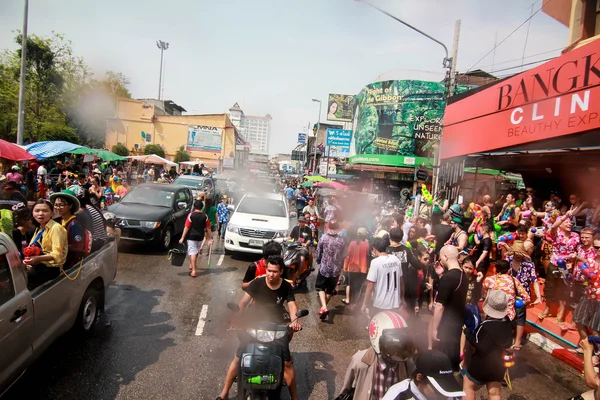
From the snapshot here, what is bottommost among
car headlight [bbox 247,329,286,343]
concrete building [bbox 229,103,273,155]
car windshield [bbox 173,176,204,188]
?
car headlight [bbox 247,329,286,343]

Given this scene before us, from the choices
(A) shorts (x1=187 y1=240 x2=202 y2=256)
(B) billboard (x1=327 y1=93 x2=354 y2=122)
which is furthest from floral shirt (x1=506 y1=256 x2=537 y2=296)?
(B) billboard (x1=327 y1=93 x2=354 y2=122)

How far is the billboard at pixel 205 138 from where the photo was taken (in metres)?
53.9

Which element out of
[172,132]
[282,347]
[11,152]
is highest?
[172,132]

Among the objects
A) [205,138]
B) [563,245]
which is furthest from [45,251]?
[205,138]

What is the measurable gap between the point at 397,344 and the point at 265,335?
1146 mm

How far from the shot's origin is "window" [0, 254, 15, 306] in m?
3.20

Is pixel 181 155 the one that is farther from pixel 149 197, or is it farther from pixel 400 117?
pixel 149 197

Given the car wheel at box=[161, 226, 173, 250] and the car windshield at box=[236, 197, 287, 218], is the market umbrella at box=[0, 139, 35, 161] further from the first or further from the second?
the car windshield at box=[236, 197, 287, 218]

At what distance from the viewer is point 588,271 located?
5371 millimetres

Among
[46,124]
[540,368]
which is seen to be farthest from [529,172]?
[46,124]

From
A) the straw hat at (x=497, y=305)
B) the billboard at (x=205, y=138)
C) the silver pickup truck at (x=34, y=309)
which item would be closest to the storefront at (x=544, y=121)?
the straw hat at (x=497, y=305)

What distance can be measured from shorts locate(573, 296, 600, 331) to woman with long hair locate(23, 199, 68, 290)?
21.7ft

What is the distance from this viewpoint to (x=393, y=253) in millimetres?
5340

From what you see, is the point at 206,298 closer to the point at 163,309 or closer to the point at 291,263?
the point at 163,309
